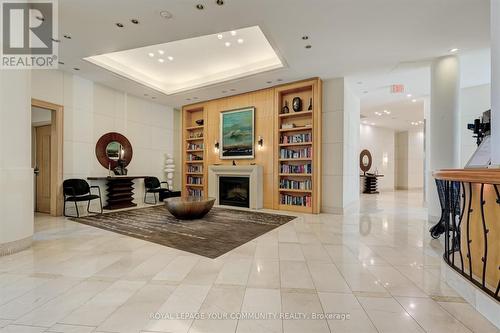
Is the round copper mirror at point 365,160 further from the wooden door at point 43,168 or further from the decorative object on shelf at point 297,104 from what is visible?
A: the wooden door at point 43,168

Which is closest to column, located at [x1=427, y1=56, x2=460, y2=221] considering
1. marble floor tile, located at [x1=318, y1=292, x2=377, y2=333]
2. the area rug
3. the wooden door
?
the area rug

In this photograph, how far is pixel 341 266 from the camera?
272 cm

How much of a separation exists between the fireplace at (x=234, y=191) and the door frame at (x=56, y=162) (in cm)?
401

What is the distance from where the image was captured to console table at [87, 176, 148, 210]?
634cm

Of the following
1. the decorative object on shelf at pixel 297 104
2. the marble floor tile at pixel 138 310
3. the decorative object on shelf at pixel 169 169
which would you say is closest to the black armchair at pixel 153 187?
the decorative object on shelf at pixel 169 169

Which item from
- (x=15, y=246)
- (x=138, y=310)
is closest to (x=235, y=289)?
(x=138, y=310)

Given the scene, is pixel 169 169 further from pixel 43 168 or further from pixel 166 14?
pixel 166 14

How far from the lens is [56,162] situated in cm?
554

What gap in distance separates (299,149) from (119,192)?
5.20 m

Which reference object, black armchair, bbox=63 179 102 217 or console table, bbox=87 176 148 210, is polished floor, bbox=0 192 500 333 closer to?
black armchair, bbox=63 179 102 217

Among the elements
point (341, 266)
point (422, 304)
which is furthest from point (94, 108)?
point (422, 304)

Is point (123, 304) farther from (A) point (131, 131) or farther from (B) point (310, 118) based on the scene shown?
(A) point (131, 131)

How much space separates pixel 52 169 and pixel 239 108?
5048 millimetres

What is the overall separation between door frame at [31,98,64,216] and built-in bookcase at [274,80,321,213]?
17.7 ft
